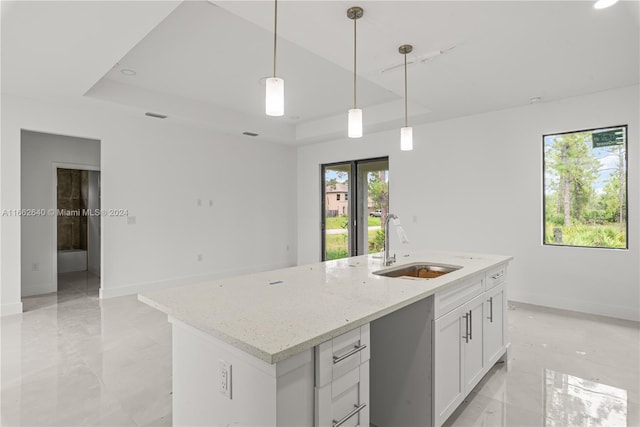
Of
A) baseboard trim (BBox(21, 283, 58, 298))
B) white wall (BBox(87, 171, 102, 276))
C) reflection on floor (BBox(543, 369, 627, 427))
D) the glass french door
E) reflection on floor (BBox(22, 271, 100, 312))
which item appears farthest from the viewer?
white wall (BBox(87, 171, 102, 276))

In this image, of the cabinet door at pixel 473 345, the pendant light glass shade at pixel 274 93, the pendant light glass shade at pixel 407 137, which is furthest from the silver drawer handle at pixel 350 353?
the pendant light glass shade at pixel 407 137

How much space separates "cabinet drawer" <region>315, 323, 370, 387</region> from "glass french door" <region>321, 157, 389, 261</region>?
482cm

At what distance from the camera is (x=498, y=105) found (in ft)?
14.8

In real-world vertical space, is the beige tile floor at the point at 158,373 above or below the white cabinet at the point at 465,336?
below

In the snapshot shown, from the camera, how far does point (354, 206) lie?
21.7 feet

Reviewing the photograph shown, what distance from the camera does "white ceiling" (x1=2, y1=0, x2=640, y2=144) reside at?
2.38 m

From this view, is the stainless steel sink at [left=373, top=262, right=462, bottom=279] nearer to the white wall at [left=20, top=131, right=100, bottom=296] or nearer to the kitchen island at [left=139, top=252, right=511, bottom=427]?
the kitchen island at [left=139, top=252, right=511, bottom=427]

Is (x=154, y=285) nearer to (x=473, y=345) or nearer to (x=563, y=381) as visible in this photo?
(x=473, y=345)

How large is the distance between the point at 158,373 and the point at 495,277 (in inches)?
104

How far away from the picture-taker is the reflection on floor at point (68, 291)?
460cm

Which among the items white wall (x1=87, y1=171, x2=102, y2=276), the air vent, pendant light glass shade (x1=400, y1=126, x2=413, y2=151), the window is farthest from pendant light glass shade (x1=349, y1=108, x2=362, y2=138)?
white wall (x1=87, y1=171, x2=102, y2=276)

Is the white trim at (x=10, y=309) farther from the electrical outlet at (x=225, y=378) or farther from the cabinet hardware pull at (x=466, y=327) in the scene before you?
the cabinet hardware pull at (x=466, y=327)

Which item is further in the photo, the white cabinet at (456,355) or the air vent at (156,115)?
the air vent at (156,115)

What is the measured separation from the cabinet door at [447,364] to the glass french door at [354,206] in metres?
4.17
